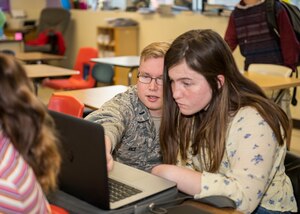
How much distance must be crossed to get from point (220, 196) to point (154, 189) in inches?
7.3

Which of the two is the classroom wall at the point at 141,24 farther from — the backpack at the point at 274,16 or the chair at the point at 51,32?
the backpack at the point at 274,16

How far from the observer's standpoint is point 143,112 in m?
1.71

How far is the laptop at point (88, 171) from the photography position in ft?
3.12

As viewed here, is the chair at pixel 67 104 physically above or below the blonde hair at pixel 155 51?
below

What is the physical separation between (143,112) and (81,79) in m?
3.67

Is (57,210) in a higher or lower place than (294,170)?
higher

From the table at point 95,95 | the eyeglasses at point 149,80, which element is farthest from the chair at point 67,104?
the eyeglasses at point 149,80

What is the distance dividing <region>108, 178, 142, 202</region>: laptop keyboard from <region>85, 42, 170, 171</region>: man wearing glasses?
52 centimetres

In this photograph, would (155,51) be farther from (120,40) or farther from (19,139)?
(120,40)

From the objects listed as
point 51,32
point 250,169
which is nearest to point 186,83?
point 250,169

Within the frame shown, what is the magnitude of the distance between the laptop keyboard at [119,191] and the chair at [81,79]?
152 inches

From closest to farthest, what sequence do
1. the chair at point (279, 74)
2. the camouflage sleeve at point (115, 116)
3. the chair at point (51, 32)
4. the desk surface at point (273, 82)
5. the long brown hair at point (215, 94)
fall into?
the long brown hair at point (215, 94) → the camouflage sleeve at point (115, 116) → the desk surface at point (273, 82) → the chair at point (279, 74) → the chair at point (51, 32)

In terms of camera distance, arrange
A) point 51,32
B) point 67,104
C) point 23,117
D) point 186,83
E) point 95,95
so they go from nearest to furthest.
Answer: point 23,117, point 186,83, point 67,104, point 95,95, point 51,32

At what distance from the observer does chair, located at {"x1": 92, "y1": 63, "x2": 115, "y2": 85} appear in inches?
182
